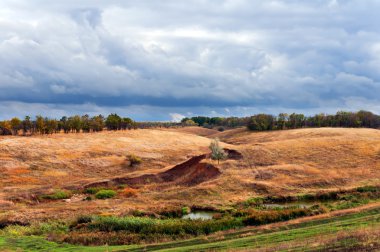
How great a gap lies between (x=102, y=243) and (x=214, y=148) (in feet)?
141

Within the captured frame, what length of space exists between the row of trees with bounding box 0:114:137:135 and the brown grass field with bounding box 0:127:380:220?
72.7 feet

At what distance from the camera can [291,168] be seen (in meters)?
67.6

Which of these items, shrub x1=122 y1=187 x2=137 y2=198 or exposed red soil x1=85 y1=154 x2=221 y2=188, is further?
exposed red soil x1=85 y1=154 x2=221 y2=188

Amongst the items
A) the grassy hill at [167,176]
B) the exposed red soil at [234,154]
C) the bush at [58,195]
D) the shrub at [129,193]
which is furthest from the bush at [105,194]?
the exposed red soil at [234,154]

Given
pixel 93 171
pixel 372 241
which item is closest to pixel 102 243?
pixel 372 241

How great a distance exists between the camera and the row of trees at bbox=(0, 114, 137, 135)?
434ft

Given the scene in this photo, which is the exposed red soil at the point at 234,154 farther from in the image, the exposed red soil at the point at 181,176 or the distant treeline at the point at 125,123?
the distant treeline at the point at 125,123

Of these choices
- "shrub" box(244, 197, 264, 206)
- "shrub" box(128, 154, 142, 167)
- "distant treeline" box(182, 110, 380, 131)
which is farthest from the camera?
"distant treeline" box(182, 110, 380, 131)

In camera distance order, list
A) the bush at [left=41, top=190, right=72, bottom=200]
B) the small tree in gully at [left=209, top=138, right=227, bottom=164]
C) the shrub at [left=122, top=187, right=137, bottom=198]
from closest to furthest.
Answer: the bush at [left=41, top=190, right=72, bottom=200], the shrub at [left=122, top=187, right=137, bottom=198], the small tree in gully at [left=209, top=138, right=227, bottom=164]

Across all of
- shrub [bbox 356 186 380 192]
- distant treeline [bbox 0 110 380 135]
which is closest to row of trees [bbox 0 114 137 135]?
distant treeline [bbox 0 110 380 135]

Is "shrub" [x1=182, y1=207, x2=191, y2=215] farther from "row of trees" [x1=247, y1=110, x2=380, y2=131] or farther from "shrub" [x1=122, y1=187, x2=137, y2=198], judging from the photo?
"row of trees" [x1=247, y1=110, x2=380, y2=131]

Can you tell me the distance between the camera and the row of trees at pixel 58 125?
132 meters

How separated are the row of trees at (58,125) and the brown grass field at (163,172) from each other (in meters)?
22.2

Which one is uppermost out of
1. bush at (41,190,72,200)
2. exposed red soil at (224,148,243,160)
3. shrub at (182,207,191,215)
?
exposed red soil at (224,148,243,160)
